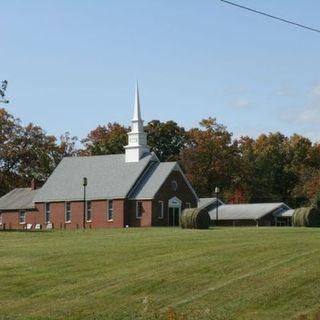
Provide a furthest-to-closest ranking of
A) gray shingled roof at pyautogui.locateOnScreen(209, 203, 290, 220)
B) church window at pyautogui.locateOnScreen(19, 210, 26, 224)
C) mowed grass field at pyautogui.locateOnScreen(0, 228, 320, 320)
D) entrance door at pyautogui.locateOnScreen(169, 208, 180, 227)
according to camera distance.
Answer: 1. gray shingled roof at pyautogui.locateOnScreen(209, 203, 290, 220)
2. church window at pyautogui.locateOnScreen(19, 210, 26, 224)
3. entrance door at pyautogui.locateOnScreen(169, 208, 180, 227)
4. mowed grass field at pyautogui.locateOnScreen(0, 228, 320, 320)

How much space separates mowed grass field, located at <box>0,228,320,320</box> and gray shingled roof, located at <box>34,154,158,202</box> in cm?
4548

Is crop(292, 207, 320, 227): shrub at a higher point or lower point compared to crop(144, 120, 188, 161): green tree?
lower

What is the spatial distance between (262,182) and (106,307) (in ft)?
296

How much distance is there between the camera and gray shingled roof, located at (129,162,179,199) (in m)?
75.3

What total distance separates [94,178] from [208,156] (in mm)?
27579

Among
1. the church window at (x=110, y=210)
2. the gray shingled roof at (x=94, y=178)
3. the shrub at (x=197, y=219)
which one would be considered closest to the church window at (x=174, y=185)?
the gray shingled roof at (x=94, y=178)

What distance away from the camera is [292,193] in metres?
107

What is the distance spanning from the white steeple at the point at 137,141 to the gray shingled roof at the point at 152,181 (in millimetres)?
2072

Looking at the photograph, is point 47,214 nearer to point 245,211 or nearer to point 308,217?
point 245,211

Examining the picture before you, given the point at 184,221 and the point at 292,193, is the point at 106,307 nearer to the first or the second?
the point at 184,221

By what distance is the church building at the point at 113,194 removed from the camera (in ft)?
249

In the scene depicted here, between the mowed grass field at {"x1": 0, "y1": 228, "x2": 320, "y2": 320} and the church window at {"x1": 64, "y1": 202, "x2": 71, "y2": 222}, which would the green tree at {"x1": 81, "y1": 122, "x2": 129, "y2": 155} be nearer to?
the church window at {"x1": 64, "y1": 202, "x2": 71, "y2": 222}

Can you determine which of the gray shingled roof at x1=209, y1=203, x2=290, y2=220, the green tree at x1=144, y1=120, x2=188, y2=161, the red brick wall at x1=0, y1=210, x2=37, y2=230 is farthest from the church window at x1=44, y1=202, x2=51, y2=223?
the green tree at x1=144, y1=120, x2=188, y2=161

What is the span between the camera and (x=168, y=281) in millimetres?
22641
